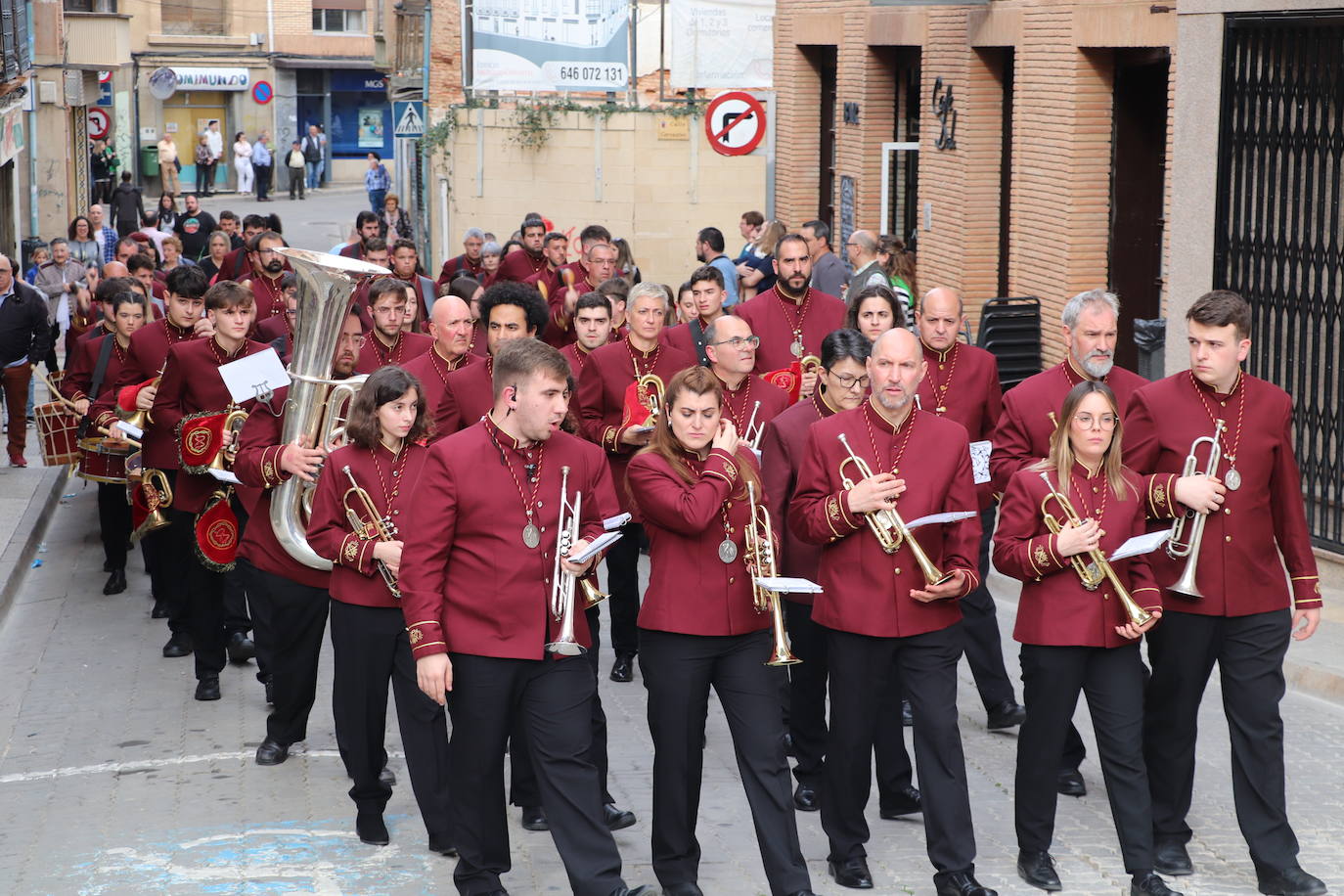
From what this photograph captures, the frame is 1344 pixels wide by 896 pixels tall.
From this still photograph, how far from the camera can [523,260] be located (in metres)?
16.1

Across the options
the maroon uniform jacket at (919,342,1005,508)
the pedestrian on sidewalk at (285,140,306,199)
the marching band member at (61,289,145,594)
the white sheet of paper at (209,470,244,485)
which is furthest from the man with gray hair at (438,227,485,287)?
the pedestrian on sidewalk at (285,140,306,199)

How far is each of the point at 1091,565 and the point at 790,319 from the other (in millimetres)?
4089

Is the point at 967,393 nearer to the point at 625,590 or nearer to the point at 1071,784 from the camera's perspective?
the point at 1071,784

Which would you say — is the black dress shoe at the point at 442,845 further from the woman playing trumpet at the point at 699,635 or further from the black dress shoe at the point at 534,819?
the woman playing trumpet at the point at 699,635

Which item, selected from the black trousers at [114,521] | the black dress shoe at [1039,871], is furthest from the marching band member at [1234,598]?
the black trousers at [114,521]

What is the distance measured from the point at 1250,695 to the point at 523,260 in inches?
414

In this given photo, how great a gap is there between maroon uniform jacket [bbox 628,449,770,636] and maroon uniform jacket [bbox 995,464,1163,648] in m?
0.91

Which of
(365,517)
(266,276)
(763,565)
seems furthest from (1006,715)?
(266,276)

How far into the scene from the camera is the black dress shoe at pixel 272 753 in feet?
26.9

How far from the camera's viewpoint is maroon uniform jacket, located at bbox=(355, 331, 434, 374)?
9156mm

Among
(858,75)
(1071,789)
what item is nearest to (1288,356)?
(1071,789)

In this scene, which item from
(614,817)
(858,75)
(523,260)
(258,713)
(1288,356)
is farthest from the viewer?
(858,75)

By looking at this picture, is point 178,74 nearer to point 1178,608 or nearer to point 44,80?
point 44,80

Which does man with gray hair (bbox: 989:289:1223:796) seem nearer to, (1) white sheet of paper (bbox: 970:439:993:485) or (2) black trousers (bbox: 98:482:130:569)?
(1) white sheet of paper (bbox: 970:439:993:485)
